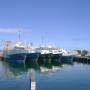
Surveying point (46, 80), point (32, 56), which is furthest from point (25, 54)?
point (46, 80)

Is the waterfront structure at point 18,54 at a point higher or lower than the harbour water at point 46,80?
higher

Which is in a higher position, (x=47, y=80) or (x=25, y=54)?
(x=25, y=54)

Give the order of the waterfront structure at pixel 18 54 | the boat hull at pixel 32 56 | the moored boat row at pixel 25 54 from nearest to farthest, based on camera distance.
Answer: the waterfront structure at pixel 18 54
the moored boat row at pixel 25 54
the boat hull at pixel 32 56

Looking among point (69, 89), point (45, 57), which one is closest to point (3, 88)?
point (69, 89)

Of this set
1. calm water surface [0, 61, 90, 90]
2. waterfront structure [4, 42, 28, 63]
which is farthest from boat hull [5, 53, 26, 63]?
calm water surface [0, 61, 90, 90]

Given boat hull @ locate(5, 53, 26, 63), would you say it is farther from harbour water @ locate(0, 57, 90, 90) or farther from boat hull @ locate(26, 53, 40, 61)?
harbour water @ locate(0, 57, 90, 90)

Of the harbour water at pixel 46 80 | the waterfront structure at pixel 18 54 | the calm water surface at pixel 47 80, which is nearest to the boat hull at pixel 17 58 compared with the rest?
the waterfront structure at pixel 18 54

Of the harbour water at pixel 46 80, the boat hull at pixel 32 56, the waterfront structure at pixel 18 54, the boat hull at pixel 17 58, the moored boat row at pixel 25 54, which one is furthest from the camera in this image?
the boat hull at pixel 32 56

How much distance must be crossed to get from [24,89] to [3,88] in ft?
7.36

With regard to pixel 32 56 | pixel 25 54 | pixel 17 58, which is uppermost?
pixel 25 54

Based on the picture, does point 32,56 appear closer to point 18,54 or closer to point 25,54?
point 25,54

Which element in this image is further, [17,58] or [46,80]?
[17,58]

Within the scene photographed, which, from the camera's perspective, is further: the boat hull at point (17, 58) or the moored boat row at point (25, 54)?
the moored boat row at point (25, 54)

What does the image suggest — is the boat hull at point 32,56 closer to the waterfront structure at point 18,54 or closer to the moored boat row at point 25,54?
the moored boat row at point 25,54
